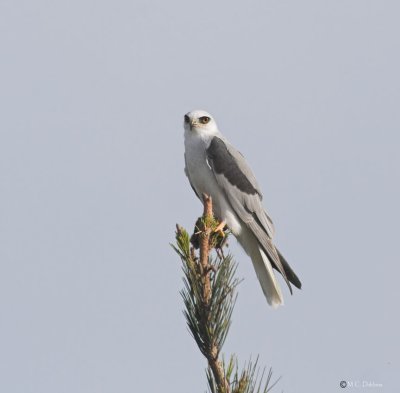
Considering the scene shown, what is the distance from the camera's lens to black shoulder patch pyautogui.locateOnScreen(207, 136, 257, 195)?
7.29 metres

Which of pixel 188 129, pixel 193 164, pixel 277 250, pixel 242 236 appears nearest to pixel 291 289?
pixel 277 250

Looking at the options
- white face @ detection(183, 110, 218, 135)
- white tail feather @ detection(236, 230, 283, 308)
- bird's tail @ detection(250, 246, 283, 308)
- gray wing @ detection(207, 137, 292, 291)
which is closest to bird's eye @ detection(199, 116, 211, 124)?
white face @ detection(183, 110, 218, 135)

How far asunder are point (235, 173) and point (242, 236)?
62 centimetres

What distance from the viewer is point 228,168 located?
7301mm

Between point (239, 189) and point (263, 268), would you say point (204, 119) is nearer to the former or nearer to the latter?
point (239, 189)

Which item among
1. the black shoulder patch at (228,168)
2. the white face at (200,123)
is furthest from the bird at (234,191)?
the white face at (200,123)

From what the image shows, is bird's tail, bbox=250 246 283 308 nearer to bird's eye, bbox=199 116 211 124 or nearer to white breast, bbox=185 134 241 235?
white breast, bbox=185 134 241 235

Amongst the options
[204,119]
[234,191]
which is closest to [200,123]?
[204,119]

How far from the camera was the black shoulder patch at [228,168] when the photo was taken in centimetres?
729

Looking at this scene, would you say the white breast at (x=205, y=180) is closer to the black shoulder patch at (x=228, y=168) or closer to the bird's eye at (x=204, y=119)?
the black shoulder patch at (x=228, y=168)

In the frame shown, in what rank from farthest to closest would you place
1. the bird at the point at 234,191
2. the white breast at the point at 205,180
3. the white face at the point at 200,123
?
the white face at the point at 200,123, the white breast at the point at 205,180, the bird at the point at 234,191

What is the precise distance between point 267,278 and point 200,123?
1.90 meters

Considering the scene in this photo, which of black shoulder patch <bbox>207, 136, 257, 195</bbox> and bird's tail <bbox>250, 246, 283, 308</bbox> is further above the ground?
black shoulder patch <bbox>207, 136, 257, 195</bbox>

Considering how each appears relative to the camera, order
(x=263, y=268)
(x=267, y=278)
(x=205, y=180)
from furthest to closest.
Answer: (x=205, y=180)
(x=263, y=268)
(x=267, y=278)
